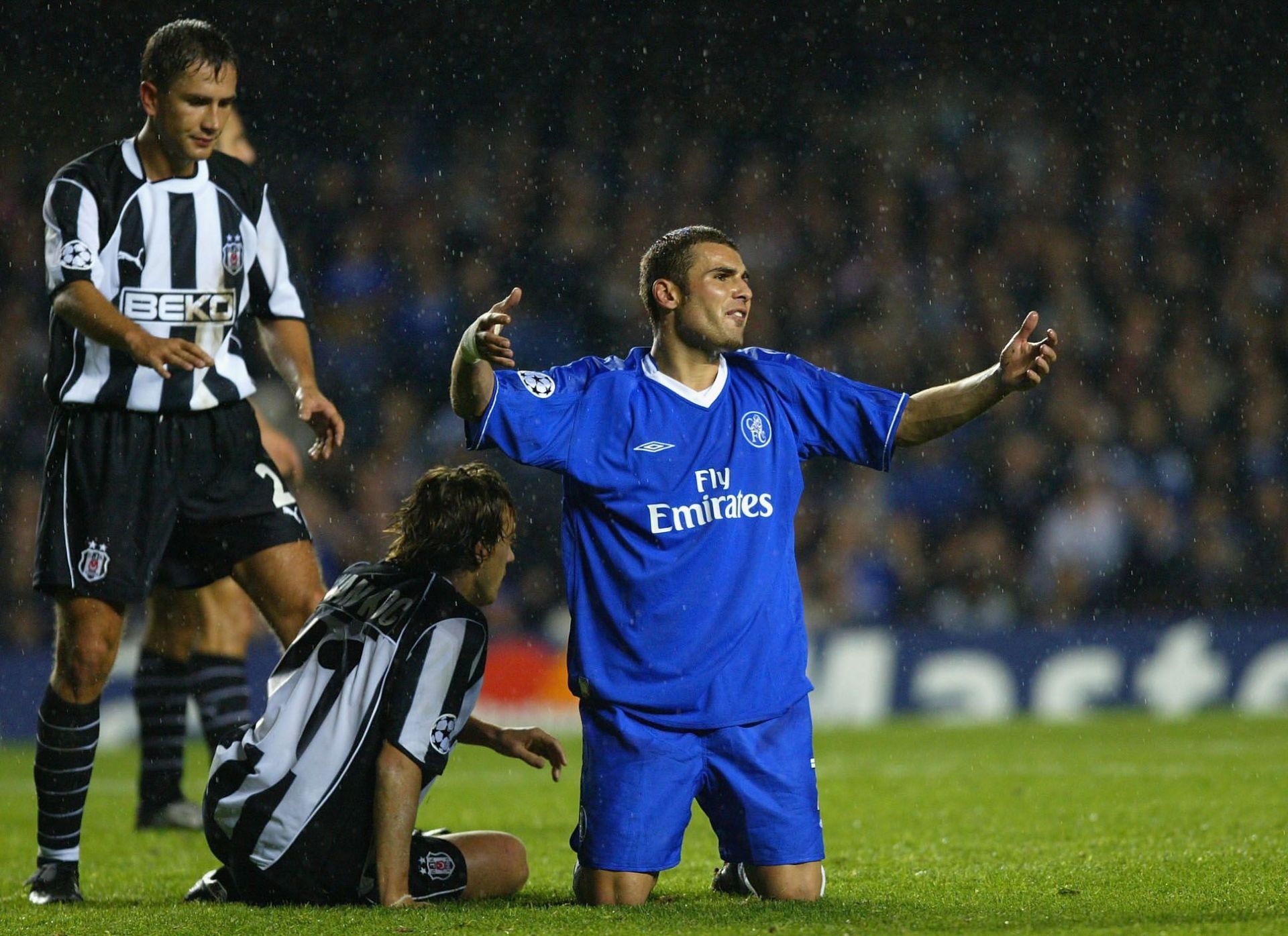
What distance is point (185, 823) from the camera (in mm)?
5473

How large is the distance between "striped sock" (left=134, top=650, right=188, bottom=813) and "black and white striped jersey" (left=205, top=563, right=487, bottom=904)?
1.84 m

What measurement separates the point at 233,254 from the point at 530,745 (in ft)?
5.07

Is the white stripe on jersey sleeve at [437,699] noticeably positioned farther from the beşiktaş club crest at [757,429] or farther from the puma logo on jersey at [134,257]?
the puma logo on jersey at [134,257]

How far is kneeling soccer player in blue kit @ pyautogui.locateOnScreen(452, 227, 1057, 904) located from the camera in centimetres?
364

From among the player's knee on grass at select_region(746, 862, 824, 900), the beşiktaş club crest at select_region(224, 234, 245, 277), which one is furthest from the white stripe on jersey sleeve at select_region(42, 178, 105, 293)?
the player's knee on grass at select_region(746, 862, 824, 900)

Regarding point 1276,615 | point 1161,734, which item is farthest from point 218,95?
point 1276,615

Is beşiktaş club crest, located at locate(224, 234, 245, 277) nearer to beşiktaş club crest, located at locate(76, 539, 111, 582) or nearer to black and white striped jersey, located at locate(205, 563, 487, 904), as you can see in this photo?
beşiktaş club crest, located at locate(76, 539, 111, 582)

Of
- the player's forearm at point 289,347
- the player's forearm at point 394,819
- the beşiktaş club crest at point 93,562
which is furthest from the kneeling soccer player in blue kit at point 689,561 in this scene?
the beşiktaş club crest at point 93,562

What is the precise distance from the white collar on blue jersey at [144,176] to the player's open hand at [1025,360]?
6.98ft

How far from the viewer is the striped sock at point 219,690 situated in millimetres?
5203

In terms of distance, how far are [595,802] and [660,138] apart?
418 inches

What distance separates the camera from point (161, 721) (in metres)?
5.37

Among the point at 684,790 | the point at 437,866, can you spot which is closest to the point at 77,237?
the point at 437,866

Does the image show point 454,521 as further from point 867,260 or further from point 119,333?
point 867,260
